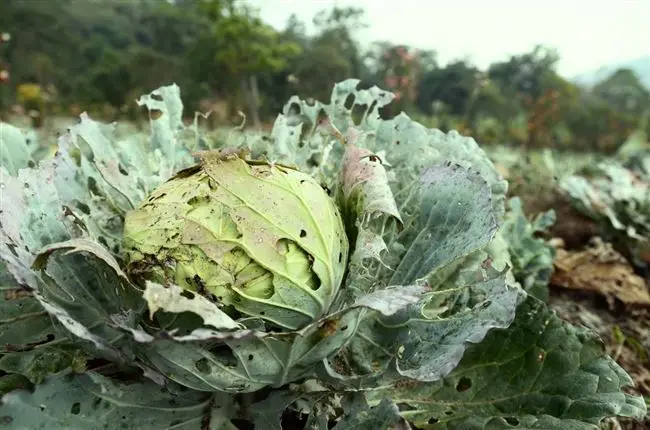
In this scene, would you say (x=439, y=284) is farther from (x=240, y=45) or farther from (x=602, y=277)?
(x=240, y=45)

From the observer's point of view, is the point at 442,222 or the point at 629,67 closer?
the point at 442,222

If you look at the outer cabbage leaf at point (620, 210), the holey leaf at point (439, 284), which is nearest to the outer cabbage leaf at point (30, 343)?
the holey leaf at point (439, 284)

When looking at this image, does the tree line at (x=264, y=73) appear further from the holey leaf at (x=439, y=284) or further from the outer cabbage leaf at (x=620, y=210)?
the outer cabbage leaf at (x=620, y=210)

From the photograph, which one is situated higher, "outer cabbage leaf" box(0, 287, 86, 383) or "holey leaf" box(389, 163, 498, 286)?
"holey leaf" box(389, 163, 498, 286)

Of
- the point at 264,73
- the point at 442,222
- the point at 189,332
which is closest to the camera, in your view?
the point at 189,332

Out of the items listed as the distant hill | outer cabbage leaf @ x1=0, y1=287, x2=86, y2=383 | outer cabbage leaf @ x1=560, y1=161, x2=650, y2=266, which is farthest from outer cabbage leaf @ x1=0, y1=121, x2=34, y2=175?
the distant hill

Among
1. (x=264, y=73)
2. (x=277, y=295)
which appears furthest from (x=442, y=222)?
(x=264, y=73)

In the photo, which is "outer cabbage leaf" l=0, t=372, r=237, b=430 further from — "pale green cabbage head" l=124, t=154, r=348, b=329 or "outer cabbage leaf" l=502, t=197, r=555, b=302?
"outer cabbage leaf" l=502, t=197, r=555, b=302
